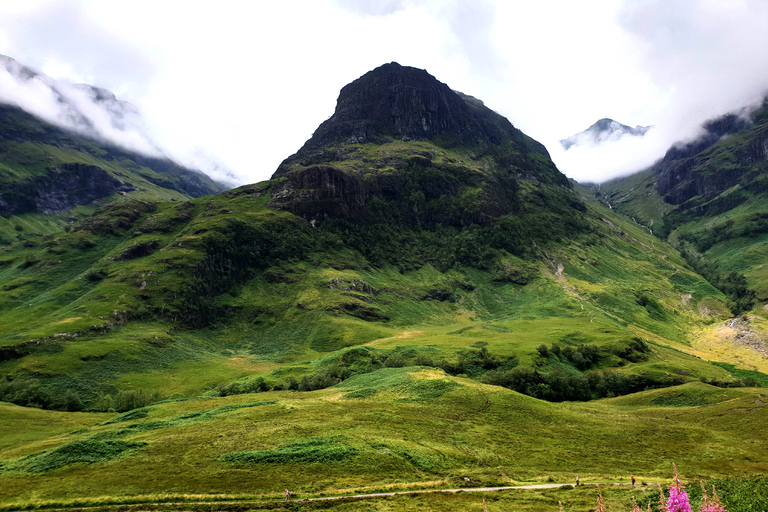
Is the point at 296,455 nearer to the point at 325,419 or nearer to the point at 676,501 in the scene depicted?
the point at 325,419

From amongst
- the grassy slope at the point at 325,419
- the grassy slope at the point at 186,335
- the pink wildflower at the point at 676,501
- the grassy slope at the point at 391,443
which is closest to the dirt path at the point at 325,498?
the grassy slope at the point at 391,443

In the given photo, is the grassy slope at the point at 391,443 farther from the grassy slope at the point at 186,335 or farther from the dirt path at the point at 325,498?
the grassy slope at the point at 186,335

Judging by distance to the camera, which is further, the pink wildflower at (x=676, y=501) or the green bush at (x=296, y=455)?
the green bush at (x=296, y=455)

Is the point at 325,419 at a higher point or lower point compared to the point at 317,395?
lower

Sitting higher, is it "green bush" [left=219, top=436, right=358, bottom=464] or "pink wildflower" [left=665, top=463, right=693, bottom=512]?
"pink wildflower" [left=665, top=463, right=693, bottom=512]

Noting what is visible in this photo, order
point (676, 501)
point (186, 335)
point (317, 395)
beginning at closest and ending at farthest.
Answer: point (676, 501), point (317, 395), point (186, 335)

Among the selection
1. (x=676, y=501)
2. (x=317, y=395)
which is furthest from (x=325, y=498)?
(x=317, y=395)

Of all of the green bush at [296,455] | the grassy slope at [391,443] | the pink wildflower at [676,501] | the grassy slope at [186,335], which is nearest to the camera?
the pink wildflower at [676,501]

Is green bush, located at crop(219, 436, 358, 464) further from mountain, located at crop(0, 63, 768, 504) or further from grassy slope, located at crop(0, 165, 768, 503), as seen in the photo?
grassy slope, located at crop(0, 165, 768, 503)

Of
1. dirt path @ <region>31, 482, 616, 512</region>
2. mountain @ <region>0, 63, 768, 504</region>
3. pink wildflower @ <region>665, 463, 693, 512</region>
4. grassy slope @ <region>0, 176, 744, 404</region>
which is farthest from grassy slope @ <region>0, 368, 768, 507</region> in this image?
grassy slope @ <region>0, 176, 744, 404</region>

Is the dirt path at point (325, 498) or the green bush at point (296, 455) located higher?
the green bush at point (296, 455)

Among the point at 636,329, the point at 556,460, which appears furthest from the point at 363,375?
the point at 636,329

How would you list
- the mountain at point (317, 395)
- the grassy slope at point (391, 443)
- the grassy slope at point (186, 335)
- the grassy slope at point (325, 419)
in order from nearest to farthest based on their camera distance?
the grassy slope at point (391, 443) → the grassy slope at point (325, 419) → the mountain at point (317, 395) → the grassy slope at point (186, 335)

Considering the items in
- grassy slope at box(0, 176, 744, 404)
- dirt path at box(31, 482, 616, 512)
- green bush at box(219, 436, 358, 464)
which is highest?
grassy slope at box(0, 176, 744, 404)
